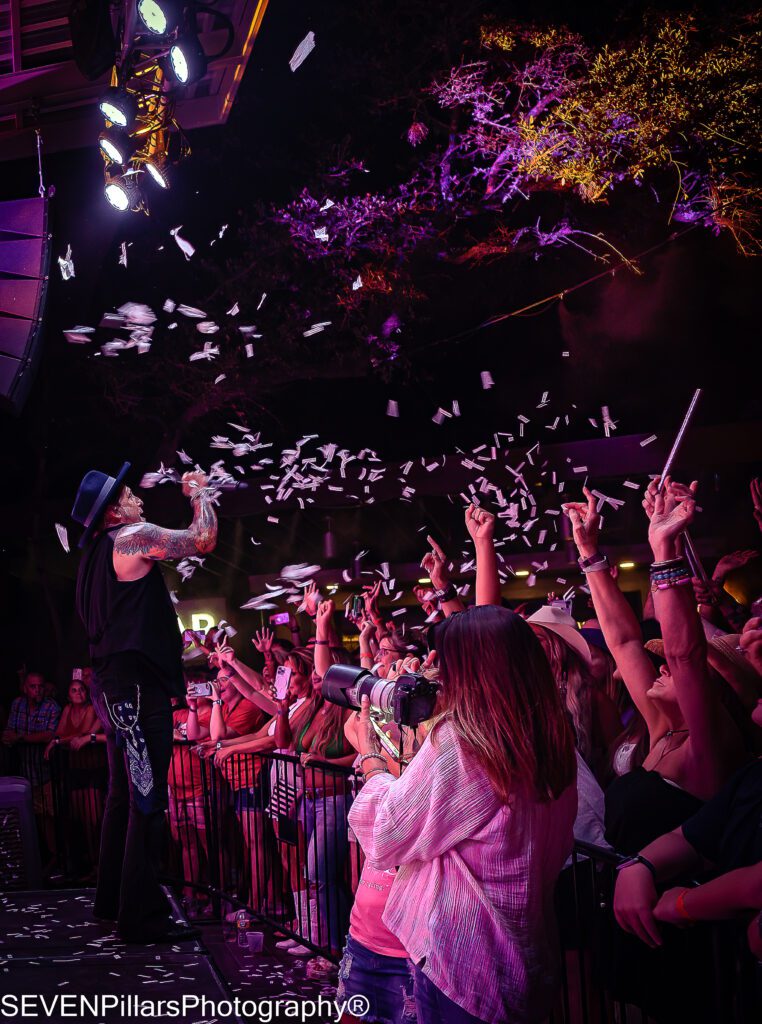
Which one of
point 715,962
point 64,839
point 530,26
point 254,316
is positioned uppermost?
point 530,26

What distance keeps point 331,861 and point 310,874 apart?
177mm

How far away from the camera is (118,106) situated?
221 inches

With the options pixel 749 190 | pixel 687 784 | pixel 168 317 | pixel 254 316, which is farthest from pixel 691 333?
pixel 687 784

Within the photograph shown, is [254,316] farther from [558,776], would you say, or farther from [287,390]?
[558,776]

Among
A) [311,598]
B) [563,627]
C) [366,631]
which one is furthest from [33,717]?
[563,627]

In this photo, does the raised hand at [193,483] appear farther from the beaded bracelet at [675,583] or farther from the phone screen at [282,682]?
the phone screen at [282,682]

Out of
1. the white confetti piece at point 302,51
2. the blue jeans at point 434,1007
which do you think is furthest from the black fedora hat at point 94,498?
the white confetti piece at point 302,51

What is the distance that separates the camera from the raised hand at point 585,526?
3.65m

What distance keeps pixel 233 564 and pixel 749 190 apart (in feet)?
36.1

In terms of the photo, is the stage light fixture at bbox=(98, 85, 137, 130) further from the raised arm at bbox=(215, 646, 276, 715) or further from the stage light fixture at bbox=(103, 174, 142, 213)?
the raised arm at bbox=(215, 646, 276, 715)

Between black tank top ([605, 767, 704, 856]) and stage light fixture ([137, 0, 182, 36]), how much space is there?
16.3 feet

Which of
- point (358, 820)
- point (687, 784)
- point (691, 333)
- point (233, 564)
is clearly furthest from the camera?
point (233, 564)

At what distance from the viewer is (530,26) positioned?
10703 mm

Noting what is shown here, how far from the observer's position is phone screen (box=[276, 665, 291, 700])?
6.39 metres
